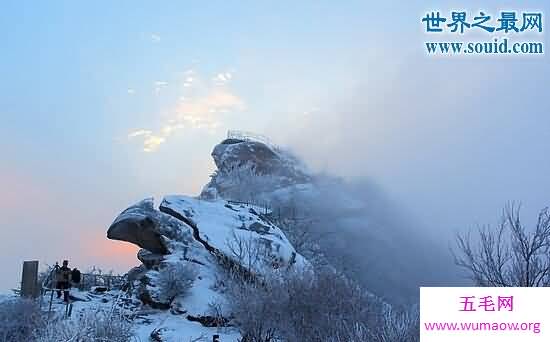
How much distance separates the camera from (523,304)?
6867 mm

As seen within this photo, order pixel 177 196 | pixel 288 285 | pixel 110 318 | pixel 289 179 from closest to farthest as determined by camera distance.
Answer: pixel 110 318 → pixel 288 285 → pixel 177 196 → pixel 289 179

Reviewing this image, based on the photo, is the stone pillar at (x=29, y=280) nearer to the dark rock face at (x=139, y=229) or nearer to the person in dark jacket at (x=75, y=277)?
the person in dark jacket at (x=75, y=277)

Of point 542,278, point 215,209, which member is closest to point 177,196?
point 215,209

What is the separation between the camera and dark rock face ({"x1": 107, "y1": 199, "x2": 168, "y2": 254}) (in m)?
26.9

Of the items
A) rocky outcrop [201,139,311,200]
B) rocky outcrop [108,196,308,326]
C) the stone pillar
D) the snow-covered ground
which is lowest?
the snow-covered ground

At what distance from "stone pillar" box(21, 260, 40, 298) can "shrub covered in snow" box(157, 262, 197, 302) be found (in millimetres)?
4407

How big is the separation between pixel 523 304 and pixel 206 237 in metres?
20.9

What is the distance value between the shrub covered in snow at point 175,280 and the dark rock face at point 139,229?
2842 millimetres

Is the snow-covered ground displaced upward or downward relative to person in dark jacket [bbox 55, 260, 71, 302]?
downward

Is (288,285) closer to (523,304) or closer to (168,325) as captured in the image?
(168,325)

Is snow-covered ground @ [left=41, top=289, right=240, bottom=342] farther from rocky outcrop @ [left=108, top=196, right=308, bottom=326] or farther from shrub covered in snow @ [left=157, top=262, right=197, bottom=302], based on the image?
shrub covered in snow @ [left=157, top=262, right=197, bottom=302]

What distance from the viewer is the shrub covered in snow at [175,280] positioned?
2305 centimetres

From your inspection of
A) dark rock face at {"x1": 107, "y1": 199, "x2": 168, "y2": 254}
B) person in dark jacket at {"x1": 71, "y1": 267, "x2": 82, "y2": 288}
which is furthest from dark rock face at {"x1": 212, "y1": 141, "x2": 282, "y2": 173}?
person in dark jacket at {"x1": 71, "y1": 267, "x2": 82, "y2": 288}

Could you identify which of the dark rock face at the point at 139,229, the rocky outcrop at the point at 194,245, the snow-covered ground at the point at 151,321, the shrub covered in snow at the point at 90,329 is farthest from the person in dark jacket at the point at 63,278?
the shrub covered in snow at the point at 90,329
